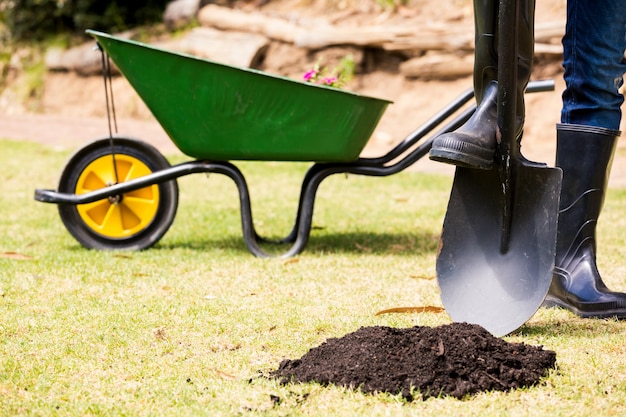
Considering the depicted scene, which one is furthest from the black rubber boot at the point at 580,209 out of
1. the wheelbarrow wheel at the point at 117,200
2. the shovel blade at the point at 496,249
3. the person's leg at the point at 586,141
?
the wheelbarrow wheel at the point at 117,200

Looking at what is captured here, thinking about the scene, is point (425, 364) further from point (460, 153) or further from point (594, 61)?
point (594, 61)

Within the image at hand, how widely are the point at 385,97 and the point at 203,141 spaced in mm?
5272

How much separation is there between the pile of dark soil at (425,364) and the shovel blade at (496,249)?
0.25 m

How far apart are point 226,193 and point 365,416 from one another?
3691mm

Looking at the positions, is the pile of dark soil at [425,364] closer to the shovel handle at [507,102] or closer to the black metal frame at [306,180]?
the shovel handle at [507,102]

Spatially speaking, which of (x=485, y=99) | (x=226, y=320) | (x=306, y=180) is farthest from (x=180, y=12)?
(x=485, y=99)

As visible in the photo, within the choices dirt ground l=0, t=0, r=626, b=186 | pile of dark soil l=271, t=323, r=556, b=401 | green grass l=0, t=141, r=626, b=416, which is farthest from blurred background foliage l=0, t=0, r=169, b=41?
pile of dark soil l=271, t=323, r=556, b=401

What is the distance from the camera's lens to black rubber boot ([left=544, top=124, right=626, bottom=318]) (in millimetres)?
2559

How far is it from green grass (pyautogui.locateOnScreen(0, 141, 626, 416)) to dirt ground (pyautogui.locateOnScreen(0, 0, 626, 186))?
269cm

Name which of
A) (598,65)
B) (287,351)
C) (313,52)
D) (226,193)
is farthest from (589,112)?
(313,52)

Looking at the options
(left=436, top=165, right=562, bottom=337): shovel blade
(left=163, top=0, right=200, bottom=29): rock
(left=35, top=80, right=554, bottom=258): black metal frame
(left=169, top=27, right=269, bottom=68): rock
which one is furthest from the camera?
(left=163, top=0, right=200, bottom=29): rock

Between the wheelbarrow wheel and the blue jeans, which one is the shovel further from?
the wheelbarrow wheel

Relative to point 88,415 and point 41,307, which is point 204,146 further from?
point 88,415

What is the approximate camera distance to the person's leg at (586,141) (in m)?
2.48
